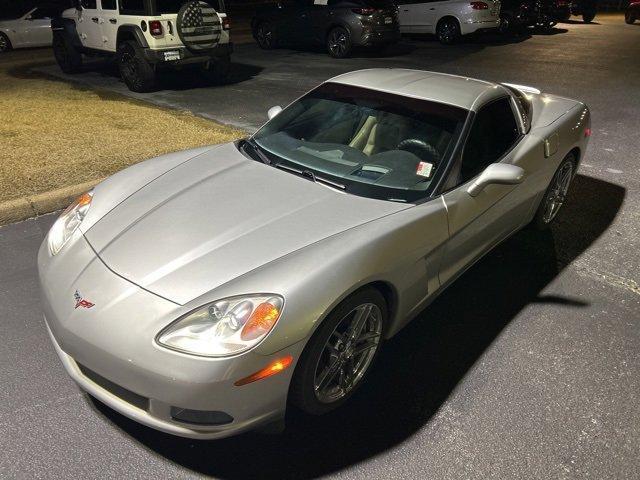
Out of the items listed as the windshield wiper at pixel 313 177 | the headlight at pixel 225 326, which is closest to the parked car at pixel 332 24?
the windshield wiper at pixel 313 177

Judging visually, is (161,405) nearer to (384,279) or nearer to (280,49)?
(384,279)

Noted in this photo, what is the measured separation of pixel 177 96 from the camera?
8.90 meters

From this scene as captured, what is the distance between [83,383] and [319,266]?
1144 millimetres

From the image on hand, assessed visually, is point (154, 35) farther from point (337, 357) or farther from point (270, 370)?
point (270, 370)

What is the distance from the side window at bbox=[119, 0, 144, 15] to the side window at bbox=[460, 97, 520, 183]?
22.6 ft

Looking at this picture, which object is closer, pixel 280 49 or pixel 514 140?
pixel 514 140

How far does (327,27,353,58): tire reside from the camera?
12.8 m

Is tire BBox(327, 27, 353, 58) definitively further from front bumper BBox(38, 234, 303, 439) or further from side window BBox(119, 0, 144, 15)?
front bumper BBox(38, 234, 303, 439)

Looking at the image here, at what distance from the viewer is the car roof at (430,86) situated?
351cm

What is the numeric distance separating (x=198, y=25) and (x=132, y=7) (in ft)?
3.74

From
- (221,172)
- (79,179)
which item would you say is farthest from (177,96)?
(221,172)

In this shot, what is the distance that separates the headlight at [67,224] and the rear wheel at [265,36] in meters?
12.0

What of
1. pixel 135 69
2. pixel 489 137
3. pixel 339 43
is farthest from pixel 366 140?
pixel 339 43

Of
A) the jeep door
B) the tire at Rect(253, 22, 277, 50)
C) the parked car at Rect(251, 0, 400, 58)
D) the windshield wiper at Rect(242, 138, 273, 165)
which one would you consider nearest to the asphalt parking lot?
the windshield wiper at Rect(242, 138, 273, 165)
